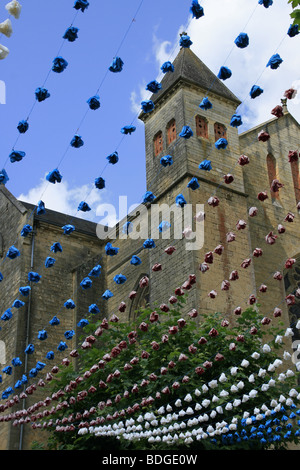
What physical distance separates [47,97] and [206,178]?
9.18m

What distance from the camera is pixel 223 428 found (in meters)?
11.3

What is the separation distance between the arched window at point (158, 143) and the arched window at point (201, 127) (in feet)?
4.15

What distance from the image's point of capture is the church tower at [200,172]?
1616 cm

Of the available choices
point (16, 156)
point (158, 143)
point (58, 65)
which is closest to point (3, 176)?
point (16, 156)

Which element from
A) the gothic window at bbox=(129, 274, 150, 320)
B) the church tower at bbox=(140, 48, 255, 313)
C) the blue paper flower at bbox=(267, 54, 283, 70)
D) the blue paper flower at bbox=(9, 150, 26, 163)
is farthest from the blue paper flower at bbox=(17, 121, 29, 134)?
the gothic window at bbox=(129, 274, 150, 320)

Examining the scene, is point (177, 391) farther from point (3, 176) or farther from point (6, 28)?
point (6, 28)

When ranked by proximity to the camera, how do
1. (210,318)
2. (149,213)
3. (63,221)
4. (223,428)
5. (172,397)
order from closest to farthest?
1. (223,428)
2. (172,397)
3. (210,318)
4. (149,213)
5. (63,221)

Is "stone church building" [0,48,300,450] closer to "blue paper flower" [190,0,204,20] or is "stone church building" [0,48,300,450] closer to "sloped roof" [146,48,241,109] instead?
"sloped roof" [146,48,241,109]

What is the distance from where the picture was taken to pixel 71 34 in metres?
8.35

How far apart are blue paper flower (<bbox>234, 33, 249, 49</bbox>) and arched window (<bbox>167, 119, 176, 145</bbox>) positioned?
1021 centimetres

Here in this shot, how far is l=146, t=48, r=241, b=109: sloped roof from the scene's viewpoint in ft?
63.3

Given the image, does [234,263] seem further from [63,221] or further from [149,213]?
[63,221]

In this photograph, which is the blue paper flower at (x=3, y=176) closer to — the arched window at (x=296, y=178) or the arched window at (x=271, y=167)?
the arched window at (x=271, y=167)
